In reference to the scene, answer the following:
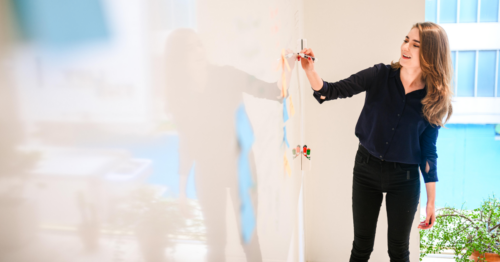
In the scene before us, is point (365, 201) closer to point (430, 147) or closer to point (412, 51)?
point (430, 147)

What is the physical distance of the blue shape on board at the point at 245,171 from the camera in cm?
47

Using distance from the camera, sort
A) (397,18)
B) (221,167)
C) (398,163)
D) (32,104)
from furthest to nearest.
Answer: (397,18)
(398,163)
(221,167)
(32,104)

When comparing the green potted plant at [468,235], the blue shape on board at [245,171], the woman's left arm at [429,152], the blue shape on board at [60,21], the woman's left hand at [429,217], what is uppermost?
the blue shape on board at [60,21]

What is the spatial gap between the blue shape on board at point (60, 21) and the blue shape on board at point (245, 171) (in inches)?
11.1

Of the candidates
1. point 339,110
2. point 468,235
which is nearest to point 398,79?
point 339,110

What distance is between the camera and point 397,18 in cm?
222

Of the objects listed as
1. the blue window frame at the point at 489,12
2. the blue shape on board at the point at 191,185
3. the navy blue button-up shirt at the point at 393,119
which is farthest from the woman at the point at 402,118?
the blue window frame at the point at 489,12

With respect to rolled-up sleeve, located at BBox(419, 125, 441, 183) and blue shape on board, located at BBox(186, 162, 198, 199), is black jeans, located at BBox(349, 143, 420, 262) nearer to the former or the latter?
rolled-up sleeve, located at BBox(419, 125, 441, 183)

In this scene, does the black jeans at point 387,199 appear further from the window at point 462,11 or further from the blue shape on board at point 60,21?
the window at point 462,11

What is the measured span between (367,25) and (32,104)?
2.40 meters

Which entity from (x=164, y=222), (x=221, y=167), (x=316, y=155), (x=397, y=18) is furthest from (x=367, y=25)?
(x=164, y=222)

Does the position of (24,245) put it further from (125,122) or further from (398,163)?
(398,163)

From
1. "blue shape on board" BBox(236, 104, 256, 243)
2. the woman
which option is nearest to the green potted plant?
the woman

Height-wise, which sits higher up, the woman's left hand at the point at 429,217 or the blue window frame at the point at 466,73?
the blue window frame at the point at 466,73
